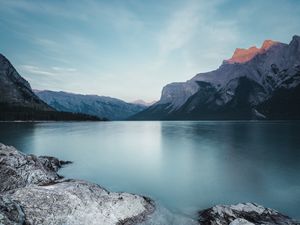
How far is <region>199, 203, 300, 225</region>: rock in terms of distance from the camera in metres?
18.1

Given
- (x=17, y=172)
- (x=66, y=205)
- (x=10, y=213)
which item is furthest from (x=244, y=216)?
(x=17, y=172)

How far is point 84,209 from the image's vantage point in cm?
1733

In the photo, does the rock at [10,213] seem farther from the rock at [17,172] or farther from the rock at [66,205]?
the rock at [17,172]

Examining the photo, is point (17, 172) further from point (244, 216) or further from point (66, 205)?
point (244, 216)

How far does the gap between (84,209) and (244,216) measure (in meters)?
11.5

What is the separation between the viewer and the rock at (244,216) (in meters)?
18.1

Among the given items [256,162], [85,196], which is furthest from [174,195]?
[256,162]

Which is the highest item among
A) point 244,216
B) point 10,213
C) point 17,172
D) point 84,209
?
point 10,213

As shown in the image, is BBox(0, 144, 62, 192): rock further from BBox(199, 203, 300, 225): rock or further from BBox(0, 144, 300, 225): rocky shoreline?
BBox(199, 203, 300, 225): rock

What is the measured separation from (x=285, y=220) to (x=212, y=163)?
29.5 m

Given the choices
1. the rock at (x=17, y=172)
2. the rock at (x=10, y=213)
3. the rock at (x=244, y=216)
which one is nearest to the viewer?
the rock at (x=10, y=213)

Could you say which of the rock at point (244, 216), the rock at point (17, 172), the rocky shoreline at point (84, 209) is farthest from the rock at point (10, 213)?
the rock at point (244, 216)

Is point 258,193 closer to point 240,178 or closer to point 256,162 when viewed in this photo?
point 240,178

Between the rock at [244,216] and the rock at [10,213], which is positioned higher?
the rock at [10,213]
